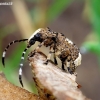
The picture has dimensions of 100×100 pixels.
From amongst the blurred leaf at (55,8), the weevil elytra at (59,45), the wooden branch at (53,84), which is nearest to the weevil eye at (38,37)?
the weevil elytra at (59,45)

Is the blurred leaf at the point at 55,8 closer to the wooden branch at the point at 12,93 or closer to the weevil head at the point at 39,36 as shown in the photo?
the weevil head at the point at 39,36

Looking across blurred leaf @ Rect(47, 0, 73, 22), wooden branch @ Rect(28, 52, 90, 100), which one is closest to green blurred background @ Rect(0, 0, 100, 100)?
blurred leaf @ Rect(47, 0, 73, 22)

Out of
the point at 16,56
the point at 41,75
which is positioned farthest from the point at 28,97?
the point at 16,56

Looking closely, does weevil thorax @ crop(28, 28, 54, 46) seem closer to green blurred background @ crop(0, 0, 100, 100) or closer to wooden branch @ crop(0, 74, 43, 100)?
wooden branch @ crop(0, 74, 43, 100)

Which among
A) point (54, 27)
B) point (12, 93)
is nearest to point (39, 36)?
point (12, 93)

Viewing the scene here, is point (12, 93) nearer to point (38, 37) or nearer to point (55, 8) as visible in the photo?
point (38, 37)

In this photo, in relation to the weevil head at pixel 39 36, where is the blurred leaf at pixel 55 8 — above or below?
above
